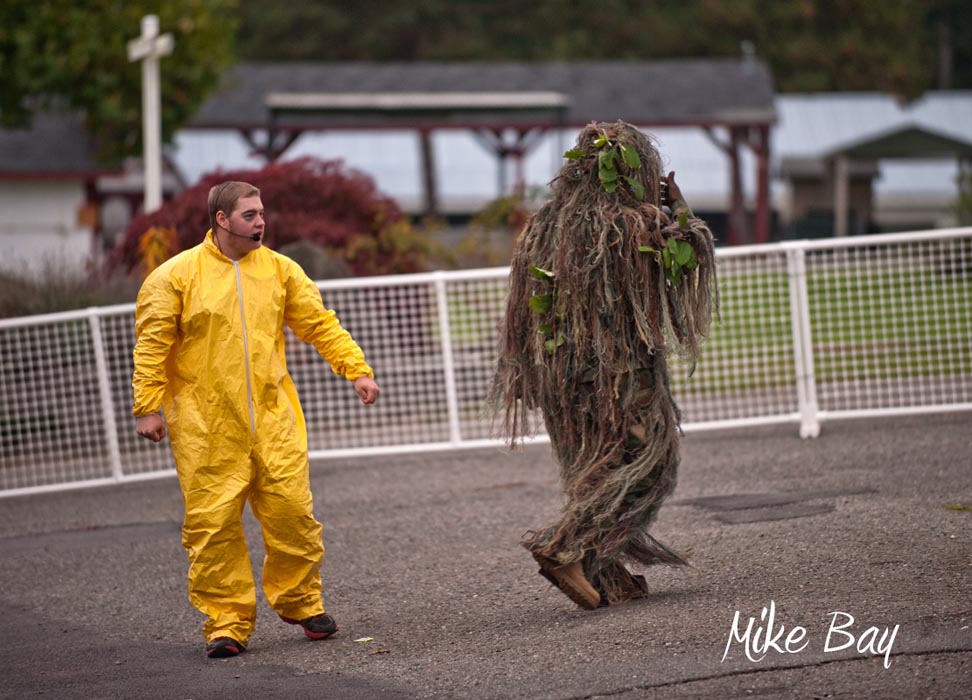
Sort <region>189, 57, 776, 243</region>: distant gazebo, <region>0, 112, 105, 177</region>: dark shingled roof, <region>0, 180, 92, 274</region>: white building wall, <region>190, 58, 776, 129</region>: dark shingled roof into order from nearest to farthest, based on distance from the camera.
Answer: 1. <region>0, 112, 105, 177</region>: dark shingled roof
2. <region>0, 180, 92, 274</region>: white building wall
3. <region>189, 57, 776, 243</region>: distant gazebo
4. <region>190, 58, 776, 129</region>: dark shingled roof

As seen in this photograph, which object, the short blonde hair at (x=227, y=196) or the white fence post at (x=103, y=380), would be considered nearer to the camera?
the short blonde hair at (x=227, y=196)

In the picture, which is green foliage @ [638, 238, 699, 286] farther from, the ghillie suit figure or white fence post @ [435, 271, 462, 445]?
white fence post @ [435, 271, 462, 445]

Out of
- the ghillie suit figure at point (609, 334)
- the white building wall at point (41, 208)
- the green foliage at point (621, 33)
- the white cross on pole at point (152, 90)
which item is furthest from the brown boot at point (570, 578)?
the green foliage at point (621, 33)

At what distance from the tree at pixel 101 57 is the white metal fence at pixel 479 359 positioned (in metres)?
14.2

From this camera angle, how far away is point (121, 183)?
3466cm

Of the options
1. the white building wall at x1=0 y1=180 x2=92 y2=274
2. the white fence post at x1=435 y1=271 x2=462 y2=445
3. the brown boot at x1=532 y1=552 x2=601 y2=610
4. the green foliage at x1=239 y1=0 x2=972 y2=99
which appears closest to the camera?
the brown boot at x1=532 y1=552 x2=601 y2=610

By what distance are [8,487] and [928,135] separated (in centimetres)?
2490

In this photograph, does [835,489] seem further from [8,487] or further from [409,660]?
[8,487]

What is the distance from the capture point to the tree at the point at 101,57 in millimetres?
23484

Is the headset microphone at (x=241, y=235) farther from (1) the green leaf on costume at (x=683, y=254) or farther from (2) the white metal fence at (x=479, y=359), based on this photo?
(2) the white metal fence at (x=479, y=359)

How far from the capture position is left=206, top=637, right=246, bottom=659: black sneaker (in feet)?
19.3

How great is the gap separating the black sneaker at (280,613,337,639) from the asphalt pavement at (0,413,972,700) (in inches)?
3.3

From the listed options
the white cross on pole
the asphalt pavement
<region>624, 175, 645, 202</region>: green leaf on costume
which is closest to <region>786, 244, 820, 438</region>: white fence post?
the asphalt pavement
